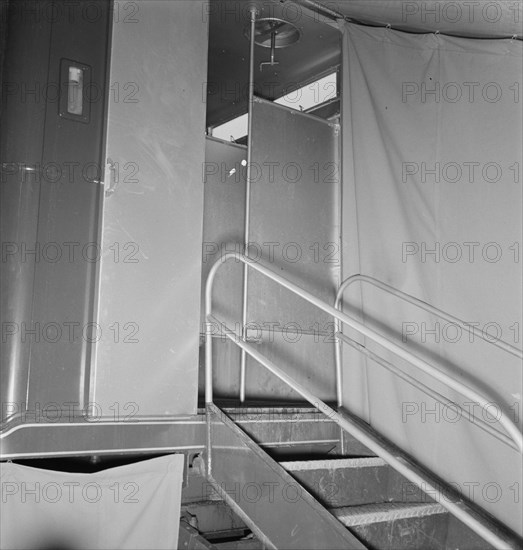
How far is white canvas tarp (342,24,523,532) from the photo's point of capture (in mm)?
3082

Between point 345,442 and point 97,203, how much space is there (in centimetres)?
167

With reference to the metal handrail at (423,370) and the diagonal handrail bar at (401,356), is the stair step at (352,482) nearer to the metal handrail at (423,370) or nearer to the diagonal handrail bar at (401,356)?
the metal handrail at (423,370)

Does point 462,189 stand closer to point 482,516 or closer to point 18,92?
point 482,516

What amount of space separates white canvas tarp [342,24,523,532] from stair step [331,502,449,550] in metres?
0.37

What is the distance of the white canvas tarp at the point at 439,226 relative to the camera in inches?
121

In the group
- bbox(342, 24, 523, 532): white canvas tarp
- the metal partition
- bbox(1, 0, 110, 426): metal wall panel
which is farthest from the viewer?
the metal partition

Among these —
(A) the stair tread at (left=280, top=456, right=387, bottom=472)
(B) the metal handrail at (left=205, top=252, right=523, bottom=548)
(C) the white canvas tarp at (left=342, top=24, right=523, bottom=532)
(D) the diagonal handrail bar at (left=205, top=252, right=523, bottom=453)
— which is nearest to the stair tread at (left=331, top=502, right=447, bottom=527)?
(A) the stair tread at (left=280, top=456, right=387, bottom=472)

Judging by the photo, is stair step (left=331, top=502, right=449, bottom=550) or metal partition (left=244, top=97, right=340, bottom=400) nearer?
stair step (left=331, top=502, right=449, bottom=550)

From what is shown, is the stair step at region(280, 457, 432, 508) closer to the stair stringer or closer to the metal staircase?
the metal staircase

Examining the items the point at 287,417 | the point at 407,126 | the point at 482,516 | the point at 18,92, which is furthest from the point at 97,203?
the point at 482,516

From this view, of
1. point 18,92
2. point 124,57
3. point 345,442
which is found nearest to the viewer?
point 18,92

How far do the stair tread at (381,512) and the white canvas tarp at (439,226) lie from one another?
402mm

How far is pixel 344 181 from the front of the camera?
369 cm

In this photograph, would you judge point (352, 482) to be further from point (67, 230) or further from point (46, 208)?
point (46, 208)
